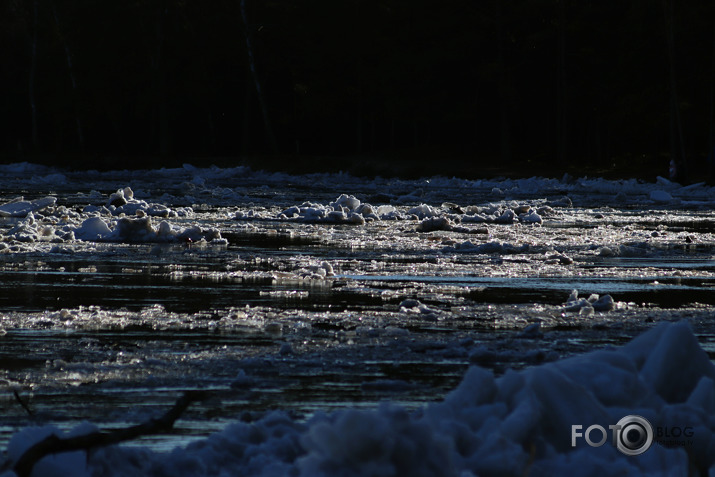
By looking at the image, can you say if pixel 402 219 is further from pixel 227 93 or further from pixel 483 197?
pixel 227 93

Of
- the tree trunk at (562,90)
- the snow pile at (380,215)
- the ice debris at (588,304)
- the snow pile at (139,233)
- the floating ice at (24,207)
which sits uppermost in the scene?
the tree trunk at (562,90)

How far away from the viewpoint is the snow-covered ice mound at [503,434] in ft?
9.46

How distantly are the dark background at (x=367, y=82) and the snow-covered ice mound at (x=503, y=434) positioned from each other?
31.3 metres

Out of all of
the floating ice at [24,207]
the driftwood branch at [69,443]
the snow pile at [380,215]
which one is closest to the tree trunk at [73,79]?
the snow pile at [380,215]

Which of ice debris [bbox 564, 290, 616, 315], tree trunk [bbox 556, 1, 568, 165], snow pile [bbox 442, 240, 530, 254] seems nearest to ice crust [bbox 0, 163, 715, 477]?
ice debris [bbox 564, 290, 616, 315]

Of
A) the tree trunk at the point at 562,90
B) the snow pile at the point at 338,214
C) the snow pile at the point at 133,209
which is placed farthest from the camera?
the tree trunk at the point at 562,90

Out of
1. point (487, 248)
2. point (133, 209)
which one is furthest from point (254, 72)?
point (487, 248)

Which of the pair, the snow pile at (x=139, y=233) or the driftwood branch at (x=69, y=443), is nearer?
the driftwood branch at (x=69, y=443)

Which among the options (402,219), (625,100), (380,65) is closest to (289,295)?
(402,219)

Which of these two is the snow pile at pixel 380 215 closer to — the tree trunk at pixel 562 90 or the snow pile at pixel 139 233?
the snow pile at pixel 139 233

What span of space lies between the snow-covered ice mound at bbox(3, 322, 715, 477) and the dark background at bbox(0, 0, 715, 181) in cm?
3132

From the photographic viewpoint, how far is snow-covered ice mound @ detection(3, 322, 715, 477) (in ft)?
9.46

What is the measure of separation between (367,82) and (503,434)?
1885 inches

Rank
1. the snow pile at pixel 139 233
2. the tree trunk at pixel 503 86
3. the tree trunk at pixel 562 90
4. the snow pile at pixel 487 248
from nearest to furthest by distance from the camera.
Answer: the snow pile at pixel 487 248 → the snow pile at pixel 139 233 → the tree trunk at pixel 562 90 → the tree trunk at pixel 503 86
